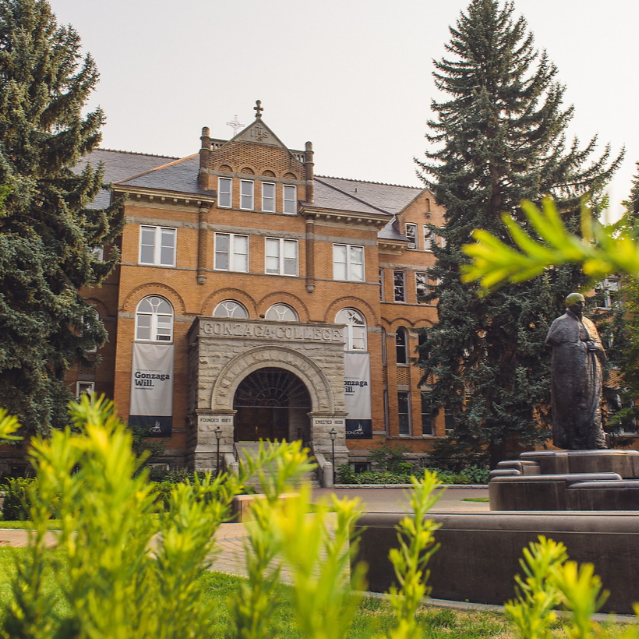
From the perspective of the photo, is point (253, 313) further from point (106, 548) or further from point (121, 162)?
point (106, 548)

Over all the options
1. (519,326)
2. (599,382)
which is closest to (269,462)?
(599,382)

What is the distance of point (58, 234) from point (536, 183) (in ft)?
61.3

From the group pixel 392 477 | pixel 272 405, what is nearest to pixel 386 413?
pixel 272 405

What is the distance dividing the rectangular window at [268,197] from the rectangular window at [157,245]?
4891 mm

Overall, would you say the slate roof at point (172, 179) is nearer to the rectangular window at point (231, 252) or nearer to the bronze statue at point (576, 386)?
the rectangular window at point (231, 252)

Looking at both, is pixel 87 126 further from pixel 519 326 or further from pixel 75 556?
pixel 75 556

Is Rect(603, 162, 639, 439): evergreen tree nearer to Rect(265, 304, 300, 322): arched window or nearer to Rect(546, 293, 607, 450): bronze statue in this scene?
Rect(265, 304, 300, 322): arched window

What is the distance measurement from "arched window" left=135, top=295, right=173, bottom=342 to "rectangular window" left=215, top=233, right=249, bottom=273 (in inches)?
130

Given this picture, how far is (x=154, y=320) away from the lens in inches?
1165

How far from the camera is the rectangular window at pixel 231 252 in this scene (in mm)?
31281

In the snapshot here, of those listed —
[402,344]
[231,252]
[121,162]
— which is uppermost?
[121,162]

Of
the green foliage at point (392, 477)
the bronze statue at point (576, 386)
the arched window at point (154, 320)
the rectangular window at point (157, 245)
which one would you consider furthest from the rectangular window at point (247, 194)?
the bronze statue at point (576, 386)

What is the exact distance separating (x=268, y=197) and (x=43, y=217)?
13762 millimetres

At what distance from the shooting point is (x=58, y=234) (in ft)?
69.4
